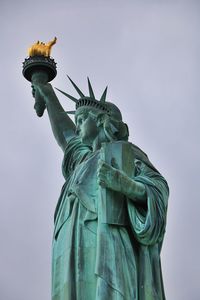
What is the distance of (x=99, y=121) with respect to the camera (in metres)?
18.0

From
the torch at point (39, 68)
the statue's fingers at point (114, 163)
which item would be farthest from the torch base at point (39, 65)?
the statue's fingers at point (114, 163)

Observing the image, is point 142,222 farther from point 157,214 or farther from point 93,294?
point 93,294

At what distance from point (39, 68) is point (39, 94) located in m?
0.50

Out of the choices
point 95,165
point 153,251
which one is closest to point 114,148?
point 95,165

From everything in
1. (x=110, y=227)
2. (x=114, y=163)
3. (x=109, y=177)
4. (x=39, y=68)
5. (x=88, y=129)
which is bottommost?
(x=110, y=227)

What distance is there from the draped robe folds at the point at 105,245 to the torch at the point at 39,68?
3332 millimetres

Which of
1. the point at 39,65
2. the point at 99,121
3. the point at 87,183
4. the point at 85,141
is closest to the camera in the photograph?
the point at 87,183

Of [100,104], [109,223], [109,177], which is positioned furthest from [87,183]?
[100,104]

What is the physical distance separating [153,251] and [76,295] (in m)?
1.49

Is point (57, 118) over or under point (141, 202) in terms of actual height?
over

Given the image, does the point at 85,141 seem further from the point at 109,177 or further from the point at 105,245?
the point at 105,245

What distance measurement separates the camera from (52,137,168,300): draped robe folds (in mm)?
15836

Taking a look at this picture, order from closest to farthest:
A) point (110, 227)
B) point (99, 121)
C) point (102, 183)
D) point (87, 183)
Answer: point (110, 227) → point (102, 183) → point (87, 183) → point (99, 121)

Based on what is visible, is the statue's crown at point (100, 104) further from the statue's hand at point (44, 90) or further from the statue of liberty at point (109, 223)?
the statue's hand at point (44, 90)
